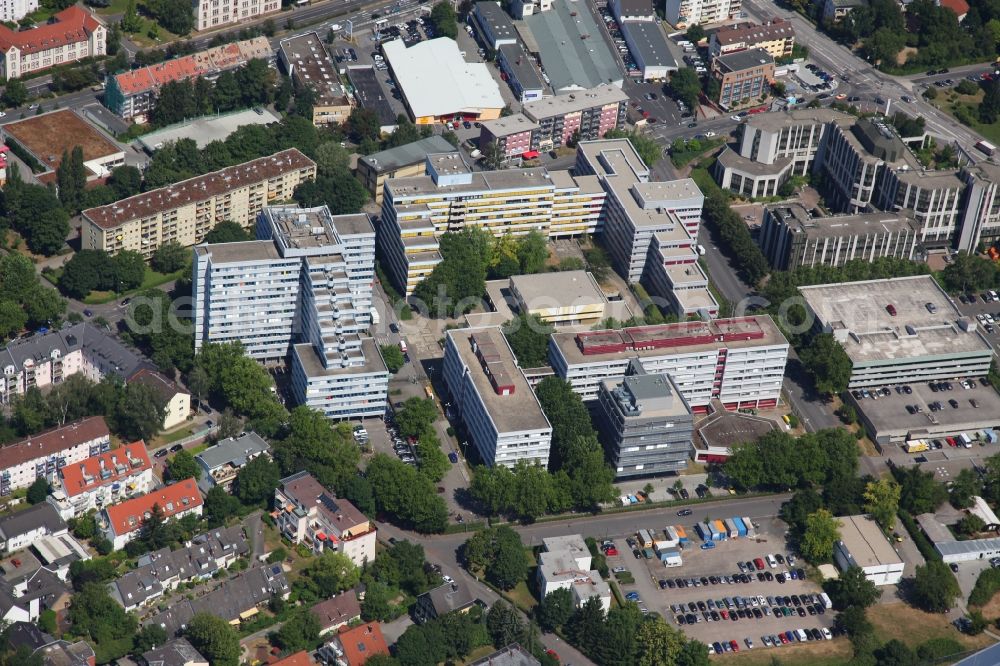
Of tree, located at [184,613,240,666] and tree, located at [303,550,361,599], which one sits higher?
tree, located at [184,613,240,666]

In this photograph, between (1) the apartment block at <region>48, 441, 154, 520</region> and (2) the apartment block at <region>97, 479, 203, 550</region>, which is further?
(1) the apartment block at <region>48, 441, 154, 520</region>

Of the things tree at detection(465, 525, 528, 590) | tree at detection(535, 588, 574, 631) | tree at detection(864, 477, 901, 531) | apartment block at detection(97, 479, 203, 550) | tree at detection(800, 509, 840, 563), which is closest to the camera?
tree at detection(535, 588, 574, 631)

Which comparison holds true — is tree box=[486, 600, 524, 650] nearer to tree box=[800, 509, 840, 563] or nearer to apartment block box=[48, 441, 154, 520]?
tree box=[800, 509, 840, 563]

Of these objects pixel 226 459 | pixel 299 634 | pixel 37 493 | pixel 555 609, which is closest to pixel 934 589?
pixel 555 609

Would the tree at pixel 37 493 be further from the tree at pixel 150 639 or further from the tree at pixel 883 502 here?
the tree at pixel 883 502

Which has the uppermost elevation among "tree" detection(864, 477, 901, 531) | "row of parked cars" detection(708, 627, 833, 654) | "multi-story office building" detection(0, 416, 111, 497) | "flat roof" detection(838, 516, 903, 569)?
"multi-story office building" detection(0, 416, 111, 497)

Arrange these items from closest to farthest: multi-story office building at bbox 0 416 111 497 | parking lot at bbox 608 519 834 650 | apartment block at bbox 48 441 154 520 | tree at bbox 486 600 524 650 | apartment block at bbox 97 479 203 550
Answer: tree at bbox 486 600 524 650
parking lot at bbox 608 519 834 650
apartment block at bbox 97 479 203 550
apartment block at bbox 48 441 154 520
multi-story office building at bbox 0 416 111 497

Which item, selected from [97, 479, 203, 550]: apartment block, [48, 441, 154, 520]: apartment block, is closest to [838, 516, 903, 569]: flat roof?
[97, 479, 203, 550]: apartment block
